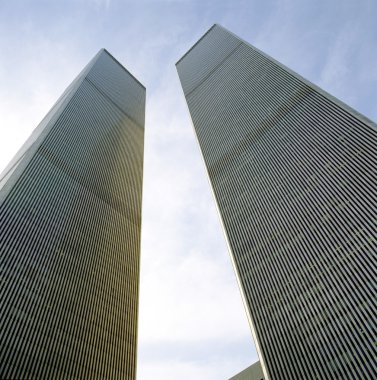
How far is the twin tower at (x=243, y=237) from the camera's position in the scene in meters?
46.1

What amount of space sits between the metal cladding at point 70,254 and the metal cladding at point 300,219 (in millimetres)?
21329

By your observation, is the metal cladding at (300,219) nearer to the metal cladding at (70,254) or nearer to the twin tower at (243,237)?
the twin tower at (243,237)

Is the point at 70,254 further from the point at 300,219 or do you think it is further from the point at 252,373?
the point at 300,219

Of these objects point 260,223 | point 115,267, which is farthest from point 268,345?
point 115,267

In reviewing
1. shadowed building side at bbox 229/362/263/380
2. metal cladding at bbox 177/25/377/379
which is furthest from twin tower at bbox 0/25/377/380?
shadowed building side at bbox 229/362/263/380

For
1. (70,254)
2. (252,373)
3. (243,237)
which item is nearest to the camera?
(70,254)

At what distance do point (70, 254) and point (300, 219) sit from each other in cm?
3904

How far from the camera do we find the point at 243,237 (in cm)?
6669

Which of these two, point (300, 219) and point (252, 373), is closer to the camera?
point (300, 219)

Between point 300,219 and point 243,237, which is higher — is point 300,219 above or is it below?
below

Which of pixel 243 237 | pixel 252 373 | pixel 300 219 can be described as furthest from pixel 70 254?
pixel 300 219

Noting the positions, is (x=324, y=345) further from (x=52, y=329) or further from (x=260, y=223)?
(x=52, y=329)

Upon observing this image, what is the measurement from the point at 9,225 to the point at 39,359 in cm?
2063

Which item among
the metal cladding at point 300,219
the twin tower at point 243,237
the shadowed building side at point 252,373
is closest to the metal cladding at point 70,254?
the twin tower at point 243,237
